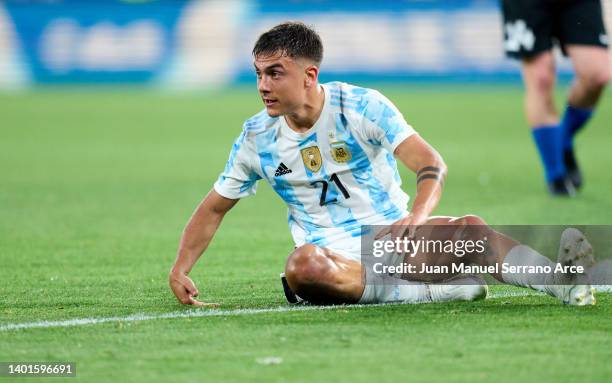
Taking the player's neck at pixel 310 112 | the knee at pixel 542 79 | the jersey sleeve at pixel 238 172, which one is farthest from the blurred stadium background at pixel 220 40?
the player's neck at pixel 310 112

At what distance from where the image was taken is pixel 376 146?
16.1 ft

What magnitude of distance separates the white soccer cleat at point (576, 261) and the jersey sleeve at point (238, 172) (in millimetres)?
1393

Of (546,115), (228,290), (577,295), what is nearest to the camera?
(577,295)

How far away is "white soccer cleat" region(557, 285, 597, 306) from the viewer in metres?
4.59

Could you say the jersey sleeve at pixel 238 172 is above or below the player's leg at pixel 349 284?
above

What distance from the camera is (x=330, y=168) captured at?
4.92m

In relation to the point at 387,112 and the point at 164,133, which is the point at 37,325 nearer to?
the point at 387,112

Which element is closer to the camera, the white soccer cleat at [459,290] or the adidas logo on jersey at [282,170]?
the white soccer cleat at [459,290]

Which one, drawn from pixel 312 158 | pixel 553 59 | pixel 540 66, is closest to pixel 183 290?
pixel 312 158

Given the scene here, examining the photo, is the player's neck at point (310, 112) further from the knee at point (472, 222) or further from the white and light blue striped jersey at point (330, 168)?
the knee at point (472, 222)

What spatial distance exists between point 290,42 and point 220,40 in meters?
20.0

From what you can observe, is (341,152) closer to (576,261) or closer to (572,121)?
(576,261)

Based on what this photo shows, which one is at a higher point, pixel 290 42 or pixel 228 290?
pixel 290 42

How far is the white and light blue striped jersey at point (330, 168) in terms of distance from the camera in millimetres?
4887
